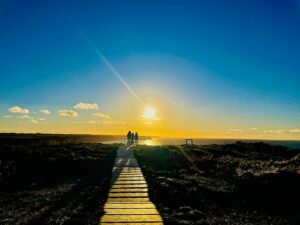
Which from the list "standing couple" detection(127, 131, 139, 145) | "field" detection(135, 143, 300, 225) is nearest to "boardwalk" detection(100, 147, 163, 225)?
"field" detection(135, 143, 300, 225)

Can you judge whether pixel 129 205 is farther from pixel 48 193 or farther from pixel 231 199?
pixel 48 193

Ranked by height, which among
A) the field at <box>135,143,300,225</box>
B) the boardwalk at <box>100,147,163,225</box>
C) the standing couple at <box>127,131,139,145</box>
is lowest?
the field at <box>135,143,300,225</box>

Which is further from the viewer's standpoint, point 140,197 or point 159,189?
point 159,189

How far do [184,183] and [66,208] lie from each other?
22.8 ft

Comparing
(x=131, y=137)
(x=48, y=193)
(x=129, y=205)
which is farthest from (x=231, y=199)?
(x=131, y=137)

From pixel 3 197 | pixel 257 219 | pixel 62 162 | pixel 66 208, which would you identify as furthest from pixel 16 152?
pixel 257 219

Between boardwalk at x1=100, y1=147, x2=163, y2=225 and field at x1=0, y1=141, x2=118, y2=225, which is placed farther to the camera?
field at x1=0, y1=141, x2=118, y2=225

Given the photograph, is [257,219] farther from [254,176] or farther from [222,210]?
[254,176]

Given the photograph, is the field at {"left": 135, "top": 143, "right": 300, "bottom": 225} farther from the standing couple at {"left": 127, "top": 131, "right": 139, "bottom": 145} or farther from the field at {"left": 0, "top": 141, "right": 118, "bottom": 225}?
the standing couple at {"left": 127, "top": 131, "right": 139, "bottom": 145}

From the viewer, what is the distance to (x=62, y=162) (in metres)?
23.2

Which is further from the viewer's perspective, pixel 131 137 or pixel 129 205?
pixel 131 137

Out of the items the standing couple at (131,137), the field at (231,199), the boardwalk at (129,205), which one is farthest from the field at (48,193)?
the standing couple at (131,137)

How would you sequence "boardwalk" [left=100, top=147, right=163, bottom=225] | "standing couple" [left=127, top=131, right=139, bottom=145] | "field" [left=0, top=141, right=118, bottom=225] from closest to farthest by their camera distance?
1. "boardwalk" [left=100, top=147, right=163, bottom=225]
2. "field" [left=0, top=141, right=118, bottom=225]
3. "standing couple" [left=127, top=131, right=139, bottom=145]

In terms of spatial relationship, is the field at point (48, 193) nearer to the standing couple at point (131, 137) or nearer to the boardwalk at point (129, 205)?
the boardwalk at point (129, 205)
